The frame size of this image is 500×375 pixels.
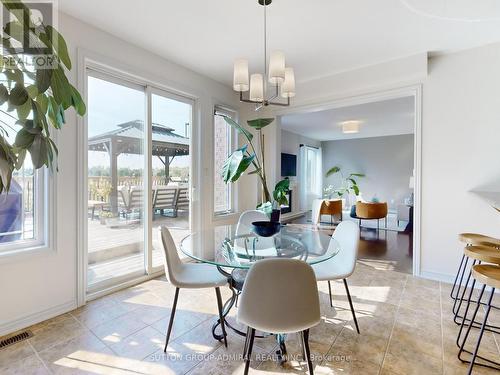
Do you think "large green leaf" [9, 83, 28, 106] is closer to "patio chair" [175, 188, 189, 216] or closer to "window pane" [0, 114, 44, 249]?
"window pane" [0, 114, 44, 249]

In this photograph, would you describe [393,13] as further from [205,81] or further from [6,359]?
[6,359]

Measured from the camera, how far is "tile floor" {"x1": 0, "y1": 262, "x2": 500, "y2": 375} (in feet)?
5.46

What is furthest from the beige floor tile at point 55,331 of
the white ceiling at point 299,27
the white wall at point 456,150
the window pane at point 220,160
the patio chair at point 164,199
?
the white wall at point 456,150

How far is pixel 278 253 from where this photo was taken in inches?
72.2

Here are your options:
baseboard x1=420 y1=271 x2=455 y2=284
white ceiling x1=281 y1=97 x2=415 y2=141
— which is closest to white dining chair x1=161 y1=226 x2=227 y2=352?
baseboard x1=420 y1=271 x2=455 y2=284

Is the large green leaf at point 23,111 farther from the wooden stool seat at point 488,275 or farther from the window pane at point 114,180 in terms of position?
the wooden stool seat at point 488,275

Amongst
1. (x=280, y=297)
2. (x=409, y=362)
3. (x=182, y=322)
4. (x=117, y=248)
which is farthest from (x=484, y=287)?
(x=117, y=248)

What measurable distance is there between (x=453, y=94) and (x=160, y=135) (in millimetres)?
3522

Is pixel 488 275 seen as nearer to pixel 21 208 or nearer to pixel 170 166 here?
pixel 170 166

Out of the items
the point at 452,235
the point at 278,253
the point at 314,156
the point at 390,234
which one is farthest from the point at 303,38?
the point at 314,156

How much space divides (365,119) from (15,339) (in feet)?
22.8

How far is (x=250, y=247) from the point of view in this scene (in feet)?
6.52

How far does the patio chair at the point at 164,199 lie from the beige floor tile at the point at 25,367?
1.74 m

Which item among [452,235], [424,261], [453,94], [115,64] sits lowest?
[424,261]
